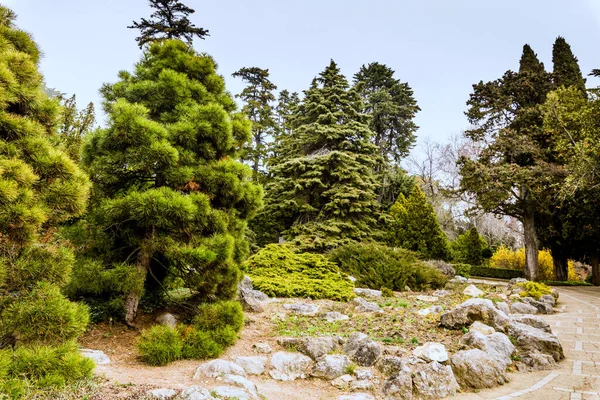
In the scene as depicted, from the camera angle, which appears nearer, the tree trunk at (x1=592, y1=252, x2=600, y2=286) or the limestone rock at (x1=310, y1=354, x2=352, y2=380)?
the limestone rock at (x1=310, y1=354, x2=352, y2=380)

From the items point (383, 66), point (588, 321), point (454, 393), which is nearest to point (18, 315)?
point (454, 393)

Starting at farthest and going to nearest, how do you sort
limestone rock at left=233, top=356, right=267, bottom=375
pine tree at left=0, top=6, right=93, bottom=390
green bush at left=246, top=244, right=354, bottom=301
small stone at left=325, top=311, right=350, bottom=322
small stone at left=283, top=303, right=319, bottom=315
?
green bush at left=246, top=244, right=354, bottom=301
small stone at left=283, top=303, right=319, bottom=315
small stone at left=325, top=311, right=350, bottom=322
limestone rock at left=233, top=356, right=267, bottom=375
pine tree at left=0, top=6, right=93, bottom=390

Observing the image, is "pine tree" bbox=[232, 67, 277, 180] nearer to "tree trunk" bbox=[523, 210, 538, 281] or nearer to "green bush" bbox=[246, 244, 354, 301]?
"green bush" bbox=[246, 244, 354, 301]

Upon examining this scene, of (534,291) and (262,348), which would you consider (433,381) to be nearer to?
(262,348)

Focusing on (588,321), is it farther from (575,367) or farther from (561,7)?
(561,7)

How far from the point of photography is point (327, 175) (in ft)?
47.4

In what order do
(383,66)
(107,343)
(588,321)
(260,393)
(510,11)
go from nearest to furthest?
(260,393), (107,343), (588,321), (510,11), (383,66)

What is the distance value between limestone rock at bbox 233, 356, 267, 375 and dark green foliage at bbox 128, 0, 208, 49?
12.3 m

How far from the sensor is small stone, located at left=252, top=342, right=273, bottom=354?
4.52 meters

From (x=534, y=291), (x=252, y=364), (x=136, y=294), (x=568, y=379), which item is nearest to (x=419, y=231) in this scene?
(x=534, y=291)

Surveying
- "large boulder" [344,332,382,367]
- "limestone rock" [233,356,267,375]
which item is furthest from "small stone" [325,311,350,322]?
"limestone rock" [233,356,267,375]

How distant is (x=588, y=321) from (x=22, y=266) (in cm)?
977

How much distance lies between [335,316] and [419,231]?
898 cm

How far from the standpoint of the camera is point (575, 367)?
14.4 ft
